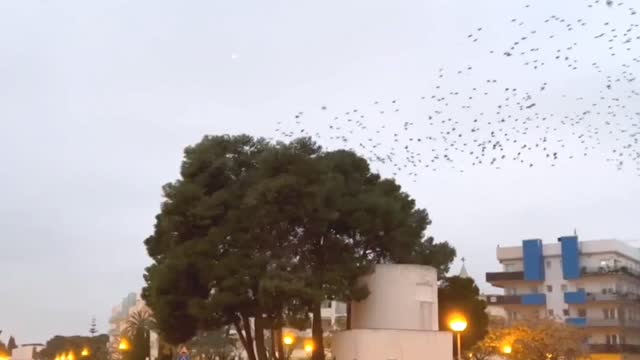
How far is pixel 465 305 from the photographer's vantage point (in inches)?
2003

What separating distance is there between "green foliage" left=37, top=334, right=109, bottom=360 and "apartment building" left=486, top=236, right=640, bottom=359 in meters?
53.9

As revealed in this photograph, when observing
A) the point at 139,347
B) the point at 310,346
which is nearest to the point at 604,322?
the point at 310,346

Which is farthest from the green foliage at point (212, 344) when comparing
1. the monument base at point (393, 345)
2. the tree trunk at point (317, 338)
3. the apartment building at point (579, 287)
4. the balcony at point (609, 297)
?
the balcony at point (609, 297)

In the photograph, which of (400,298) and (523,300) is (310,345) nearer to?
(400,298)

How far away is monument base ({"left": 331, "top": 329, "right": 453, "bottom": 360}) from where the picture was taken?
38.8 meters

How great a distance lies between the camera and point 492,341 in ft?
209

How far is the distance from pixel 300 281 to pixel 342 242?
228 inches

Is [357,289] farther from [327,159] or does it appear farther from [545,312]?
[545,312]

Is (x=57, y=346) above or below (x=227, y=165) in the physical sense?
below

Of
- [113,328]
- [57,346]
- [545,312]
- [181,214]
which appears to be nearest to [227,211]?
[181,214]

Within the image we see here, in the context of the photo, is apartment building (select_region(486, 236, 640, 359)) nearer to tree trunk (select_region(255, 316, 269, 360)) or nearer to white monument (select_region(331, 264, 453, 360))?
white monument (select_region(331, 264, 453, 360))

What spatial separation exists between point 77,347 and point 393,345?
343 feet

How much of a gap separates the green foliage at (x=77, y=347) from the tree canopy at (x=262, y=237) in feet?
233

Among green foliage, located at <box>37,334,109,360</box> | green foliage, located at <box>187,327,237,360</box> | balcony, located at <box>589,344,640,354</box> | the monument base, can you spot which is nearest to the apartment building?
balcony, located at <box>589,344,640,354</box>
